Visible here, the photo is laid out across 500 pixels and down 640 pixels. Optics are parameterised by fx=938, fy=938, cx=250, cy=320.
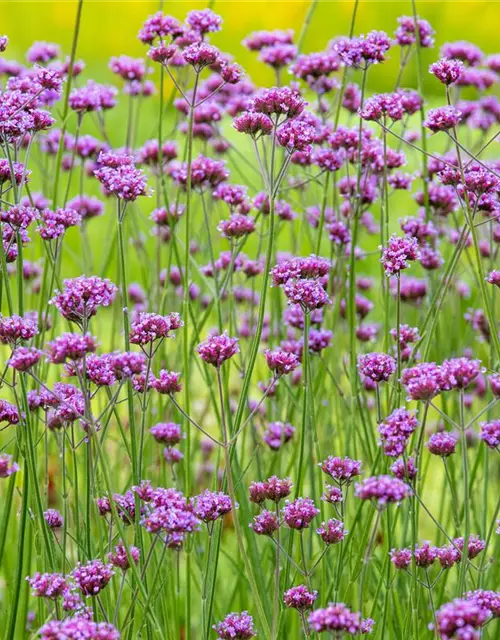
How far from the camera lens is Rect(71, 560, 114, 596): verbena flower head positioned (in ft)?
4.12

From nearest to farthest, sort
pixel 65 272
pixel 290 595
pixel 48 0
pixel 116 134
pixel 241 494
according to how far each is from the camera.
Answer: pixel 290 595 < pixel 241 494 < pixel 65 272 < pixel 116 134 < pixel 48 0

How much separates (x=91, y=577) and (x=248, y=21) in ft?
23.8

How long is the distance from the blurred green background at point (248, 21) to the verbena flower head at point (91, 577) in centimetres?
649

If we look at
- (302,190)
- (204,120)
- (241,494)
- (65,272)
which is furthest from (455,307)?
(65,272)

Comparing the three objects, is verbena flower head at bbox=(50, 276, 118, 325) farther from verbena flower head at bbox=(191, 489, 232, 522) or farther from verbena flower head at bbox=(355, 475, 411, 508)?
verbena flower head at bbox=(355, 475, 411, 508)

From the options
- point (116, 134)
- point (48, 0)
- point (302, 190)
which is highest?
point (48, 0)

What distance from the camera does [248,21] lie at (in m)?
7.93

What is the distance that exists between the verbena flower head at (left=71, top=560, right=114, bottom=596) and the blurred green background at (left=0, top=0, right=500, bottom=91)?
6493 mm

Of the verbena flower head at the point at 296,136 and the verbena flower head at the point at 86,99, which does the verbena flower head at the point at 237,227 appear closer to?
the verbena flower head at the point at 296,136

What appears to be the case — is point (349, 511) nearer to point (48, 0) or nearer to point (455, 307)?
point (455, 307)

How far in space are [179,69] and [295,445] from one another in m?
1.05

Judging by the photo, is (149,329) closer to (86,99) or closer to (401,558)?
(401,558)

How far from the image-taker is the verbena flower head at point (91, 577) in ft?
4.12

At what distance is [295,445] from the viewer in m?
2.18
